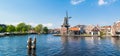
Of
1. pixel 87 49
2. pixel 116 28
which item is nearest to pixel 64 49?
pixel 87 49

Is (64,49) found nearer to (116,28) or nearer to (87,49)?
(87,49)

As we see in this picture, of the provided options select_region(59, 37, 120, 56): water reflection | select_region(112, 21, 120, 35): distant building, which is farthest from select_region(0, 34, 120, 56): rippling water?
select_region(112, 21, 120, 35): distant building

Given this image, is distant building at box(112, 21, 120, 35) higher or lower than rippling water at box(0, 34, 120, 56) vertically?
higher

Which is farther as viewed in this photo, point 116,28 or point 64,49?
point 116,28

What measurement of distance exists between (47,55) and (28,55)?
4.54 metres

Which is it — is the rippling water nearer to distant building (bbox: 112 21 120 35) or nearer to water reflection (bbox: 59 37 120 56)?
water reflection (bbox: 59 37 120 56)

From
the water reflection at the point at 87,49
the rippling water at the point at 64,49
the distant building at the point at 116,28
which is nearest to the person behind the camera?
the rippling water at the point at 64,49

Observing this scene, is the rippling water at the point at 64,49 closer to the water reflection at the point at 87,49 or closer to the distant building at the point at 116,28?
the water reflection at the point at 87,49

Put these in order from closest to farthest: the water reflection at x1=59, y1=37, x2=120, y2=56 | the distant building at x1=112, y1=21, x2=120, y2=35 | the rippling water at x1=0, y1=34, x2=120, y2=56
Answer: the rippling water at x1=0, y1=34, x2=120, y2=56 → the water reflection at x1=59, y1=37, x2=120, y2=56 → the distant building at x1=112, y1=21, x2=120, y2=35

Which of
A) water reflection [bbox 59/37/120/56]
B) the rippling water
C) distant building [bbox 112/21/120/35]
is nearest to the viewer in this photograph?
the rippling water

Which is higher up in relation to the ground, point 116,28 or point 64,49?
point 116,28

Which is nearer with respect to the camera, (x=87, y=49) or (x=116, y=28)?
(x=87, y=49)

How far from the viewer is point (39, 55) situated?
146 feet

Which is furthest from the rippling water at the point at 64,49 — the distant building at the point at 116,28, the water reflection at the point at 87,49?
the distant building at the point at 116,28
